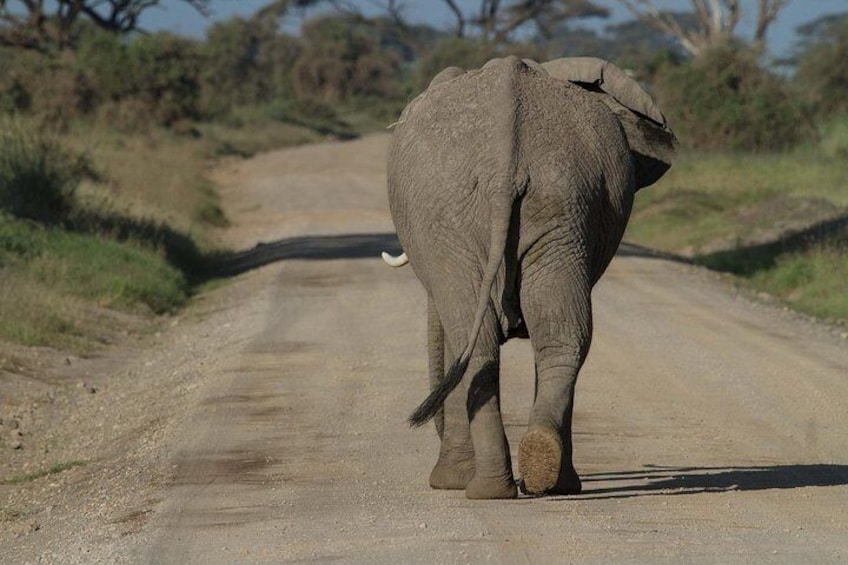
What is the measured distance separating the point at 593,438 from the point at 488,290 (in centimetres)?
326

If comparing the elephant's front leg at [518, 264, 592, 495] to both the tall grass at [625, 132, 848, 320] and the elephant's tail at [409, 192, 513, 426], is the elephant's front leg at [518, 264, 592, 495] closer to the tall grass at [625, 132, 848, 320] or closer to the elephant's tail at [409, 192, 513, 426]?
the elephant's tail at [409, 192, 513, 426]

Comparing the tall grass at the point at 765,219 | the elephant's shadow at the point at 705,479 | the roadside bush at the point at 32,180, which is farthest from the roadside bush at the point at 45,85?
the elephant's shadow at the point at 705,479

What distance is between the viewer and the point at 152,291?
703 inches

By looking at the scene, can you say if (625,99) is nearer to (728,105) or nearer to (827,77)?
(728,105)

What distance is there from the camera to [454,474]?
7574 mm

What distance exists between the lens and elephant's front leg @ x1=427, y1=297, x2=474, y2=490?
7.39 meters

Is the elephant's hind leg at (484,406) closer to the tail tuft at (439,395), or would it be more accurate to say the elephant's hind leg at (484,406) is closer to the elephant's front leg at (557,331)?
the tail tuft at (439,395)

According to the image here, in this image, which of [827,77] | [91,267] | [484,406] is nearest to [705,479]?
[484,406]

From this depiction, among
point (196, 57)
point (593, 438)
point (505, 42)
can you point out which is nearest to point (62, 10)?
point (196, 57)

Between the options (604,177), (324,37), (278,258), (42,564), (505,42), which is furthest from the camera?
(324,37)

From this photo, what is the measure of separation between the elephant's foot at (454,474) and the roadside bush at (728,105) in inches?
1194

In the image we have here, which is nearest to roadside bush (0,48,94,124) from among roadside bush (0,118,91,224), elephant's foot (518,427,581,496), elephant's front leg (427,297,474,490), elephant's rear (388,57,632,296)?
roadside bush (0,118,91,224)

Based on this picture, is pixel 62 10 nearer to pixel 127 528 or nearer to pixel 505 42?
pixel 505 42

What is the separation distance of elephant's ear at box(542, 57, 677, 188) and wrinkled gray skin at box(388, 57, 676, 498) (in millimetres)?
342
